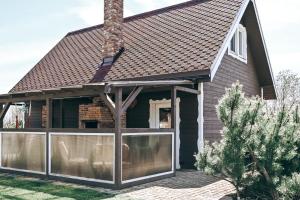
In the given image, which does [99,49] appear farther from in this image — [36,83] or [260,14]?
[260,14]

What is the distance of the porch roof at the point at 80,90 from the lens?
795 cm

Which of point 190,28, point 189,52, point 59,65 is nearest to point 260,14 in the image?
point 190,28

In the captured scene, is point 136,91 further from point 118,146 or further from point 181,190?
point 181,190

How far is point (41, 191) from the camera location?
25.8 ft

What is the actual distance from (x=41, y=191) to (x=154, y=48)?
23.6 feet

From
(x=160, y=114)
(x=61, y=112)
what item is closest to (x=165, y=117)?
(x=160, y=114)

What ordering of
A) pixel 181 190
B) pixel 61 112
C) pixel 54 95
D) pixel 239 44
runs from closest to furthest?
1. pixel 181 190
2. pixel 54 95
3. pixel 239 44
4. pixel 61 112

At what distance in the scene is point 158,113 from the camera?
1245 centimetres

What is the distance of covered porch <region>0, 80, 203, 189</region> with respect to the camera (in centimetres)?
809

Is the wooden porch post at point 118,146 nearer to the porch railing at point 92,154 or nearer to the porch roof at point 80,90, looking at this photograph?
the porch railing at point 92,154

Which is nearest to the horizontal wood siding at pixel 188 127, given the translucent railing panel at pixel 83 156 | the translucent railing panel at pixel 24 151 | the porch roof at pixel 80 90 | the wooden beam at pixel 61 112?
the porch roof at pixel 80 90

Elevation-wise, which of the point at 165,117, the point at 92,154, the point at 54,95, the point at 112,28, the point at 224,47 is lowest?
the point at 92,154

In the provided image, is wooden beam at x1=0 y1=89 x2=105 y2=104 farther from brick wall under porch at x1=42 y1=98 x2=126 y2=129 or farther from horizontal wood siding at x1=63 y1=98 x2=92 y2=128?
horizontal wood siding at x1=63 y1=98 x2=92 y2=128

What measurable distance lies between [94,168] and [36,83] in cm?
894
